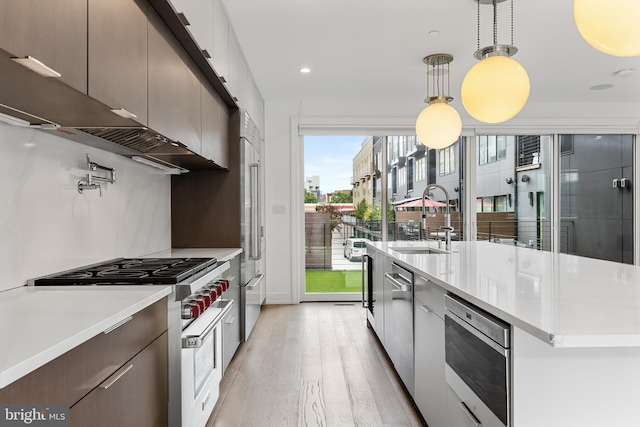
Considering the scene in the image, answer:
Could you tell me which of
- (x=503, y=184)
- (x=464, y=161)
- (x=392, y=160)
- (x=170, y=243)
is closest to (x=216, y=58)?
(x=170, y=243)

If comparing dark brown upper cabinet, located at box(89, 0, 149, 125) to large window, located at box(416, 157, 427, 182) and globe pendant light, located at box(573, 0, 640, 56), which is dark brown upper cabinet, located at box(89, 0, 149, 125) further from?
large window, located at box(416, 157, 427, 182)

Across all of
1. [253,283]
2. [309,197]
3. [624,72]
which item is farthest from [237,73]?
[624,72]

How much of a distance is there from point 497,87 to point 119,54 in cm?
182

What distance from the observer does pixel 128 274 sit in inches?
67.7

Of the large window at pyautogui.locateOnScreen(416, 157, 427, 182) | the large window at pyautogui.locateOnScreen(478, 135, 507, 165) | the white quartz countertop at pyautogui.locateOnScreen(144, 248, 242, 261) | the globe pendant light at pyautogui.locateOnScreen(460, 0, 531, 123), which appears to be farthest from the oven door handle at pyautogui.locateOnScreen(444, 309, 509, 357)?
the large window at pyautogui.locateOnScreen(478, 135, 507, 165)

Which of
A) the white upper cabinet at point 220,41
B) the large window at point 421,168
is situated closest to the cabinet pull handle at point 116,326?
the white upper cabinet at point 220,41

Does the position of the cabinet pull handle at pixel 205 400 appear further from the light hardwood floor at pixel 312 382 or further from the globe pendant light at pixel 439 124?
the globe pendant light at pixel 439 124

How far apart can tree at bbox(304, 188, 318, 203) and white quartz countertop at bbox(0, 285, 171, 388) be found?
373 centimetres

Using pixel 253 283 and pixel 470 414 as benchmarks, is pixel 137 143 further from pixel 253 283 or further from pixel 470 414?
pixel 470 414

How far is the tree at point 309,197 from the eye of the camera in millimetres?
5227

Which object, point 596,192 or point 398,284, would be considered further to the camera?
point 596,192

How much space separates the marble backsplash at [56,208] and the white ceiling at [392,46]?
155cm

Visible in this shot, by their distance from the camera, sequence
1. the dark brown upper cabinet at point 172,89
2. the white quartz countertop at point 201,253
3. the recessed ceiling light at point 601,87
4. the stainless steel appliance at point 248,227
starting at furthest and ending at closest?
the recessed ceiling light at point 601,87 < the stainless steel appliance at point 248,227 < the white quartz countertop at point 201,253 < the dark brown upper cabinet at point 172,89

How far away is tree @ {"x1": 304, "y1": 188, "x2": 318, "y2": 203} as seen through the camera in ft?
17.1
